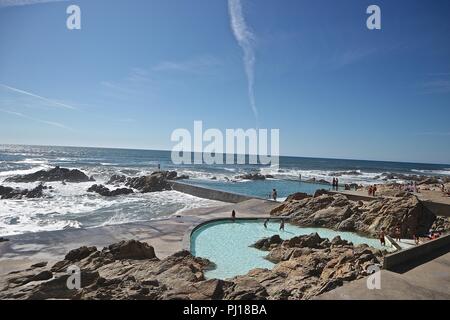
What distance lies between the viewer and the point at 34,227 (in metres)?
18.8

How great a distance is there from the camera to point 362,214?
1862 centimetres

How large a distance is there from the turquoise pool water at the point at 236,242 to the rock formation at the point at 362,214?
83cm

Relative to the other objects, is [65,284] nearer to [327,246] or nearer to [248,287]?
[248,287]

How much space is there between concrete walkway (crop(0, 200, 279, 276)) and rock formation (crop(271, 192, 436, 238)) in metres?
5.72

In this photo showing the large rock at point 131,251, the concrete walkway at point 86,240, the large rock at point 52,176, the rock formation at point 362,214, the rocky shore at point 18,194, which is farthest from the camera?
the large rock at point 52,176

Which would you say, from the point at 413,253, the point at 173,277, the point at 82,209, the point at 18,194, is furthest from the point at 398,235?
the point at 18,194

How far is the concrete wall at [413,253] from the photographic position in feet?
27.3

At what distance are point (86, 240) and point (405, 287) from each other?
13089mm

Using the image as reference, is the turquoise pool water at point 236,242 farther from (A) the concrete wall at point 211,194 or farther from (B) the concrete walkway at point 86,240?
(A) the concrete wall at point 211,194

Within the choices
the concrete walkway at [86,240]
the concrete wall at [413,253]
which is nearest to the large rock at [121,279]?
the concrete walkway at [86,240]
